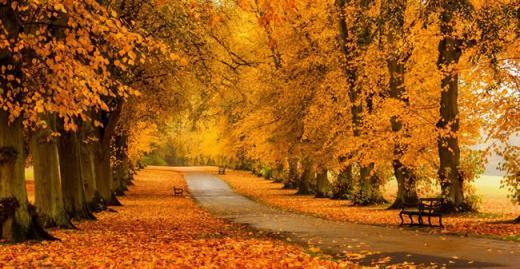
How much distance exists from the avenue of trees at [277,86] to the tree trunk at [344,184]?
0.11 meters

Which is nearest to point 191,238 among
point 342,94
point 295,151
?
point 342,94

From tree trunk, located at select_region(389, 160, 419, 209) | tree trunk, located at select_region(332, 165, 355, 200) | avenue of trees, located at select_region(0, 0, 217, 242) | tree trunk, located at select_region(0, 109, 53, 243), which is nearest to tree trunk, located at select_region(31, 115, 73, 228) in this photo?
avenue of trees, located at select_region(0, 0, 217, 242)

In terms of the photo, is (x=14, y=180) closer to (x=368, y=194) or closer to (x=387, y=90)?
(x=387, y=90)

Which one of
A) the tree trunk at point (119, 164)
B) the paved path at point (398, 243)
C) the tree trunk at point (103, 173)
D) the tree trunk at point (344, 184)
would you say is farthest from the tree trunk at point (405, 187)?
the tree trunk at point (119, 164)

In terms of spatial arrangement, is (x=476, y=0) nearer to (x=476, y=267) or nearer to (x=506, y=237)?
(x=506, y=237)

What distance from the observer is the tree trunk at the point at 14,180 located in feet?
45.8

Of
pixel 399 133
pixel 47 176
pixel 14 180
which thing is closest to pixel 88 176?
pixel 47 176

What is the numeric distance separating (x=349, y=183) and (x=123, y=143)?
1664 cm

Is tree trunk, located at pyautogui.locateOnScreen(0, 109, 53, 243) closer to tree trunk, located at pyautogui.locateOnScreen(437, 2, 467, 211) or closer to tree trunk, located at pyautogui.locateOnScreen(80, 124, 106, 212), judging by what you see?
tree trunk, located at pyautogui.locateOnScreen(80, 124, 106, 212)

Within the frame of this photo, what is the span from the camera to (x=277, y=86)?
36.2m

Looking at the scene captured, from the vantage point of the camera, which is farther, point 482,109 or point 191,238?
point 482,109

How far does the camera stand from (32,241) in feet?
47.3

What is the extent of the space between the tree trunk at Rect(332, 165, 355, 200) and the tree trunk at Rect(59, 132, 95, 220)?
18286 millimetres

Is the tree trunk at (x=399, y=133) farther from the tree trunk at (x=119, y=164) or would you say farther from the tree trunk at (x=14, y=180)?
the tree trunk at (x=119, y=164)
